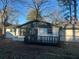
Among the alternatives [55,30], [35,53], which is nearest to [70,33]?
[55,30]

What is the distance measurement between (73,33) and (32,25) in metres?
7.01

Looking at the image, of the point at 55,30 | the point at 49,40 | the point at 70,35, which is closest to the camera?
the point at 49,40

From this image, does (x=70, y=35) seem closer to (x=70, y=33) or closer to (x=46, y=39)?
(x=70, y=33)

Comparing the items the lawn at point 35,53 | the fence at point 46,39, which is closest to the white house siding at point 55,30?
the fence at point 46,39

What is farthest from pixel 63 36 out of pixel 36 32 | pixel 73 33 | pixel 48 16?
pixel 48 16

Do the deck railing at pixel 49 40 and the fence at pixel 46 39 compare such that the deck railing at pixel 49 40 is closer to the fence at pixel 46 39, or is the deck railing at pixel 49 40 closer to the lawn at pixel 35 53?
the fence at pixel 46 39

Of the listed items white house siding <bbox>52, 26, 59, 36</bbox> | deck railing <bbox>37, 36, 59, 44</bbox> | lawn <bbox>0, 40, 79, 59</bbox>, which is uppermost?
white house siding <bbox>52, 26, 59, 36</bbox>

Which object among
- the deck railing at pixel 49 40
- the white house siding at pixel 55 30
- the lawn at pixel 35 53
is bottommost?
the lawn at pixel 35 53

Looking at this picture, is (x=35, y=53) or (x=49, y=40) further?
(x=49, y=40)

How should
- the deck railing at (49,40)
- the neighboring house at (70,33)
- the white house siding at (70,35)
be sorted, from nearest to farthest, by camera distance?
the deck railing at (49,40) < the white house siding at (70,35) < the neighboring house at (70,33)

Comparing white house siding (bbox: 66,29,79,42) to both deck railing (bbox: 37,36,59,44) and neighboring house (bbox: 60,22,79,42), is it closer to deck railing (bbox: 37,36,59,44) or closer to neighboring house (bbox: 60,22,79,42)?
neighboring house (bbox: 60,22,79,42)

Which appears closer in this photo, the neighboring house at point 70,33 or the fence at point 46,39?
the fence at point 46,39

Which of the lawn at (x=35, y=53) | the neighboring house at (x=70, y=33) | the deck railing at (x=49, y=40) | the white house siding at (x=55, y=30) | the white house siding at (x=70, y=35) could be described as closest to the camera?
the lawn at (x=35, y=53)

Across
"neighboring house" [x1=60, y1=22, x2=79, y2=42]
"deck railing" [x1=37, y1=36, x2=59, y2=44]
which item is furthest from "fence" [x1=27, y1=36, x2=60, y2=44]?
"neighboring house" [x1=60, y1=22, x2=79, y2=42]
